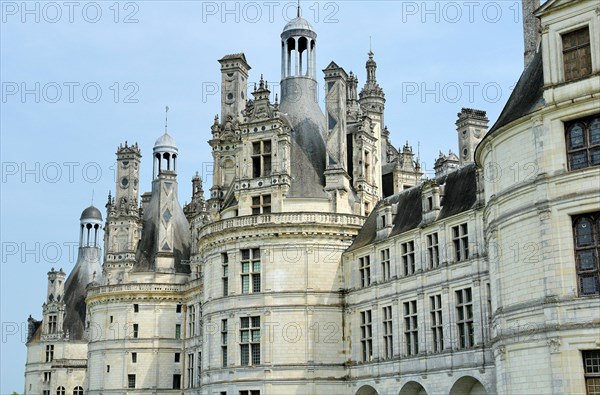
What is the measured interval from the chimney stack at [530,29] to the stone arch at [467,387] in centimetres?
1182

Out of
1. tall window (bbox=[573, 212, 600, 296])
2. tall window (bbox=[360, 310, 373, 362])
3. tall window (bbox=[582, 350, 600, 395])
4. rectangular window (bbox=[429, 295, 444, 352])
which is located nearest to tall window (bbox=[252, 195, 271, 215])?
tall window (bbox=[360, 310, 373, 362])

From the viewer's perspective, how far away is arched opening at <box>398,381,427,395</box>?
35.7m

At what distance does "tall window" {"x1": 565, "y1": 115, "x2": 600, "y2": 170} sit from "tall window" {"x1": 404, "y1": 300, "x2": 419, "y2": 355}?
14258 mm

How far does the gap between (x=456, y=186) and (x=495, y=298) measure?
10.8 metres

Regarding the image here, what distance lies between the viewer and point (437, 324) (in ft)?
112

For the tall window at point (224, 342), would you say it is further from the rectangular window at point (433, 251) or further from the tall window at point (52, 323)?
the tall window at point (52, 323)

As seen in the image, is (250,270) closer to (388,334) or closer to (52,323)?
(388,334)

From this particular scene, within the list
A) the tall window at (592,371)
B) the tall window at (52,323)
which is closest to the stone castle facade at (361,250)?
the tall window at (592,371)

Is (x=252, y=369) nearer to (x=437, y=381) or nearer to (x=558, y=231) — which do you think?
(x=437, y=381)

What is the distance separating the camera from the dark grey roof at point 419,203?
33969 millimetres

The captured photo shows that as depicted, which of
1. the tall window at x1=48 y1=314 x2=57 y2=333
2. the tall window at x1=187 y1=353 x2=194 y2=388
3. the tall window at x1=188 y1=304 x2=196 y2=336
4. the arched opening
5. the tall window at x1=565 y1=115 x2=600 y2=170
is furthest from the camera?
the tall window at x1=48 y1=314 x2=57 y2=333

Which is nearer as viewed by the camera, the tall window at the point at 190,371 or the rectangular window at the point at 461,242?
the rectangular window at the point at 461,242

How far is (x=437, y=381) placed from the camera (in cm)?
3356

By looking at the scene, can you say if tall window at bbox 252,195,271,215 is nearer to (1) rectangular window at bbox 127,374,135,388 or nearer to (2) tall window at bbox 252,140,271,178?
(2) tall window at bbox 252,140,271,178
